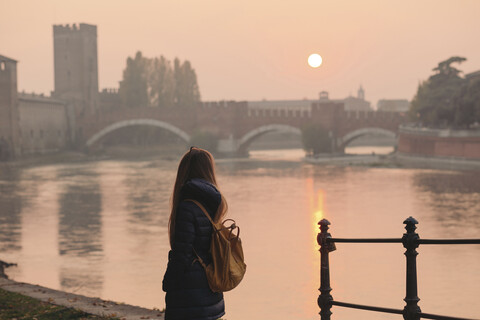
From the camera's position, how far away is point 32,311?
19.0ft

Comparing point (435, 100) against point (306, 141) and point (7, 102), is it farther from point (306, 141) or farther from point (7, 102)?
point (7, 102)

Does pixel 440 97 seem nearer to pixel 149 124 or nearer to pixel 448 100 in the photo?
pixel 448 100

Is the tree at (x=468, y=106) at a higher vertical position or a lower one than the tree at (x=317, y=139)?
higher

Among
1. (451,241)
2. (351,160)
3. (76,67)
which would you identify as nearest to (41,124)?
(76,67)

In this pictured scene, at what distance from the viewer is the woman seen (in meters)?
3.41

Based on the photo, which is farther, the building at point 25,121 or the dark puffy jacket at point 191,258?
the building at point 25,121

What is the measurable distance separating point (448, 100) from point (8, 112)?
88.7 ft

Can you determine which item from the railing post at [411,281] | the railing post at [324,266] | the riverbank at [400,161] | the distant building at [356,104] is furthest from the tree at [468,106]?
the distant building at [356,104]

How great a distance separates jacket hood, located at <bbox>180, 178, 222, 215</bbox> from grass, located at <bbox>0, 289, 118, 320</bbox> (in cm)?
232

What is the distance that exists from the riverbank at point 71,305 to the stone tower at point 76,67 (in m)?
53.6

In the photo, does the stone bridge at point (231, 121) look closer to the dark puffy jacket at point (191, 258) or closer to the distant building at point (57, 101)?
the distant building at point (57, 101)

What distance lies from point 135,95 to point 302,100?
258 feet

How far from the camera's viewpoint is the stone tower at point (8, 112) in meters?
44.5

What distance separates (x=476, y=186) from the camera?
26.1 m
